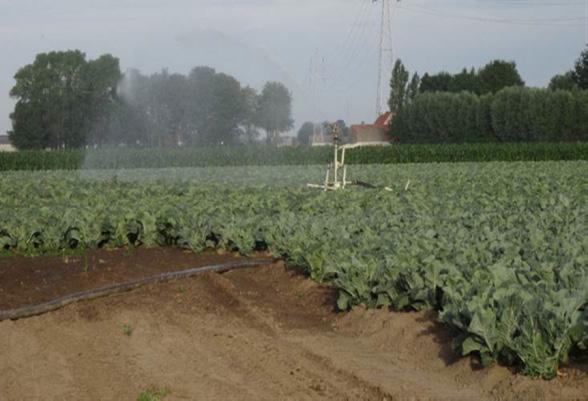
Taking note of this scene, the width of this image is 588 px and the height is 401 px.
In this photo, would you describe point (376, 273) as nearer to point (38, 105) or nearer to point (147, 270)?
point (147, 270)

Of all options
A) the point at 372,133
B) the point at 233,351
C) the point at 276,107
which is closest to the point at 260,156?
the point at 276,107

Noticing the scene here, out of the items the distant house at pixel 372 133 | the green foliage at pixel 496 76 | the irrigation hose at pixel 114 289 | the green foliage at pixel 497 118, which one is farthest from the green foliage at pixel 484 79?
the irrigation hose at pixel 114 289

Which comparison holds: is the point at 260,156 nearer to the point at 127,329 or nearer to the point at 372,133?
the point at 127,329

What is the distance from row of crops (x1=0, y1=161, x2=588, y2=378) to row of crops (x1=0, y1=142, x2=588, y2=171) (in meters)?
18.3

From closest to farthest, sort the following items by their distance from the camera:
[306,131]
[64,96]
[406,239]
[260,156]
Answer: [406,239]
[306,131]
[260,156]
[64,96]

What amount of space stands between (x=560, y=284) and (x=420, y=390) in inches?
59.7

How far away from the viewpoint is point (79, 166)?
47.8 m

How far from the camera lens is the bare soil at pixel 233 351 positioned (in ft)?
25.0

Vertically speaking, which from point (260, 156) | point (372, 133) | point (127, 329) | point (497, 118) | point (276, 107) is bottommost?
point (372, 133)

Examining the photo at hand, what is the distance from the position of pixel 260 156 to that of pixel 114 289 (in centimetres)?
3563

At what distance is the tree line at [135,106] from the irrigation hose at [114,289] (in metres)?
11.9

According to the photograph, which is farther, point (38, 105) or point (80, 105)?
point (38, 105)

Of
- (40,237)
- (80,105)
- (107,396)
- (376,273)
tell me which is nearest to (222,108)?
(80,105)

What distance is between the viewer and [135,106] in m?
32.7
